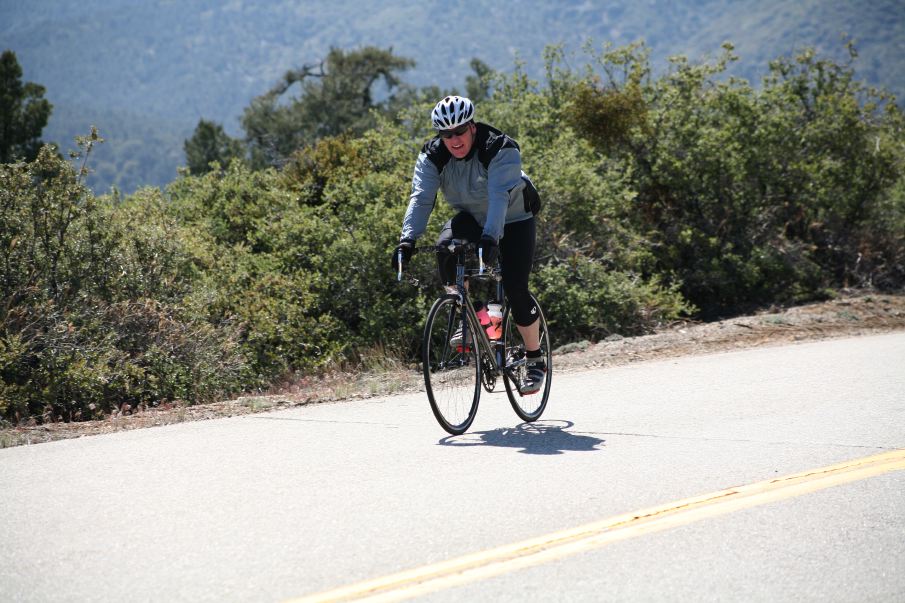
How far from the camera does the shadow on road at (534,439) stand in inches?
258

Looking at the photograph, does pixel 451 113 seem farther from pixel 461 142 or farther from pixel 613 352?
pixel 613 352

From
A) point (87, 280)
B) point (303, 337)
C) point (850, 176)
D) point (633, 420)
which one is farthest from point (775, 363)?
point (850, 176)

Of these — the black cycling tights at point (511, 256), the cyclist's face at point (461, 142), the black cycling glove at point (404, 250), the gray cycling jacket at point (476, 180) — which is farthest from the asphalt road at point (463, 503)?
the cyclist's face at point (461, 142)

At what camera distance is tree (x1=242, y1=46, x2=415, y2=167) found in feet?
220

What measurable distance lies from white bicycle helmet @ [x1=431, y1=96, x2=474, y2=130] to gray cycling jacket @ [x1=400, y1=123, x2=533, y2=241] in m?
0.27

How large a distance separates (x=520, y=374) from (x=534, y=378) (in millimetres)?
112

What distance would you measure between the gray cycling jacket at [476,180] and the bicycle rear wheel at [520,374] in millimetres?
863

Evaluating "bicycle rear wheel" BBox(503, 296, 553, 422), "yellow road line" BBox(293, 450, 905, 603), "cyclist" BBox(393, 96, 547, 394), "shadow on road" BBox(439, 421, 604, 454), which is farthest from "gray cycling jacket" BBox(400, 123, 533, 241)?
"yellow road line" BBox(293, 450, 905, 603)

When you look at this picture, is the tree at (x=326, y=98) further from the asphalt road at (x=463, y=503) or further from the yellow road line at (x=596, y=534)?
the yellow road line at (x=596, y=534)

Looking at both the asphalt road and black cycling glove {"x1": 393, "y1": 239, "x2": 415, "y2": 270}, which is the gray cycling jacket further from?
the asphalt road

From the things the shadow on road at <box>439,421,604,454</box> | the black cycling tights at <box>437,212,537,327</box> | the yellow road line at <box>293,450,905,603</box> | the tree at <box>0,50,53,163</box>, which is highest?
the tree at <box>0,50,53,163</box>

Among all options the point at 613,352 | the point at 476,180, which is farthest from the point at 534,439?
the point at 613,352

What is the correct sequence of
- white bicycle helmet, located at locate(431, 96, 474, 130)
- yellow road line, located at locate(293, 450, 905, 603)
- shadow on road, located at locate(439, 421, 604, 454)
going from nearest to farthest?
yellow road line, located at locate(293, 450, 905, 603)
shadow on road, located at locate(439, 421, 604, 454)
white bicycle helmet, located at locate(431, 96, 474, 130)

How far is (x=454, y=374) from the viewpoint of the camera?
7086 mm
